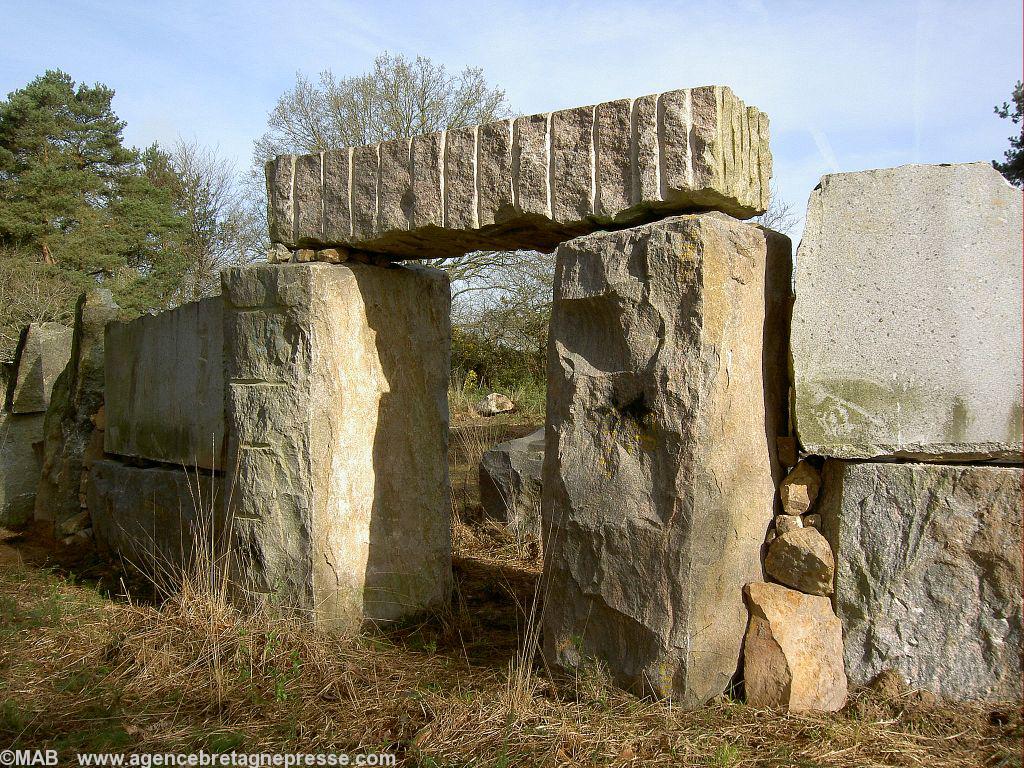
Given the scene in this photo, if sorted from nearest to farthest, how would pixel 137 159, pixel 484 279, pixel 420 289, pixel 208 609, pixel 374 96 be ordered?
pixel 208 609
pixel 420 289
pixel 484 279
pixel 374 96
pixel 137 159

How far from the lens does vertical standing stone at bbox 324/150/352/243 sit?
3.20 m

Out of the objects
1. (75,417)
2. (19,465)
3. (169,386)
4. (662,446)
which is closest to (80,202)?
(19,465)

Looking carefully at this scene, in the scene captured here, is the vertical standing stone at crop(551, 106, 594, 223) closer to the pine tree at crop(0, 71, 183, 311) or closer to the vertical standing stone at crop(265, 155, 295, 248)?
the vertical standing stone at crop(265, 155, 295, 248)

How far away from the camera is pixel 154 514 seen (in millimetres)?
4438

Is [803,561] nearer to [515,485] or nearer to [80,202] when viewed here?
[515,485]

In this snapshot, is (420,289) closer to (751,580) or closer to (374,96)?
(751,580)

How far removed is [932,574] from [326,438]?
2.25 meters

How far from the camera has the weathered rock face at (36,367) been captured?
21.1 ft

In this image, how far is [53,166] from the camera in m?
15.7

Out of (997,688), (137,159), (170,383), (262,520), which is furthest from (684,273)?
(137,159)

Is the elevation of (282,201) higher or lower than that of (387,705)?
higher

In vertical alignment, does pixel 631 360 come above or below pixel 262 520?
above

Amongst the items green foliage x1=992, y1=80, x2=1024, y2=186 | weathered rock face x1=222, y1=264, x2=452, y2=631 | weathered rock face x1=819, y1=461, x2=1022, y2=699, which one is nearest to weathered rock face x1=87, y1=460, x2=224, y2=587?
weathered rock face x1=222, y1=264, x2=452, y2=631

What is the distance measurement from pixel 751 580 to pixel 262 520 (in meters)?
1.94
